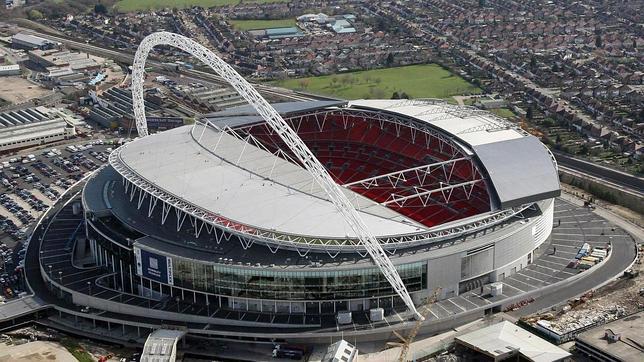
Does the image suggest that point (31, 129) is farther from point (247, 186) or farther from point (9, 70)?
point (247, 186)

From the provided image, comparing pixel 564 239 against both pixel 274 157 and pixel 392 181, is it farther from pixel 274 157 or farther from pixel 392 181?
pixel 274 157

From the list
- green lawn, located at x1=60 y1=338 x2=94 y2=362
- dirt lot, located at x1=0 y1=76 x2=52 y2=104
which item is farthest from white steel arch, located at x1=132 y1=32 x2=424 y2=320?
dirt lot, located at x1=0 y1=76 x2=52 y2=104

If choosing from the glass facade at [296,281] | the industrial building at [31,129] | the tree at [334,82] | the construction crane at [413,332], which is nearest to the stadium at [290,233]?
the glass facade at [296,281]

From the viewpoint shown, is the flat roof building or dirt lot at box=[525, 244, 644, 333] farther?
dirt lot at box=[525, 244, 644, 333]

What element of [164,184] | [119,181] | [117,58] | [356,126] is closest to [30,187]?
[119,181]

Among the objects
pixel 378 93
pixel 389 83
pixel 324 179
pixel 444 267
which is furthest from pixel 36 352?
pixel 389 83

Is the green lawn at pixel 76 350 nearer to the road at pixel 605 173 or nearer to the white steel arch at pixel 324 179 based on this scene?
the white steel arch at pixel 324 179

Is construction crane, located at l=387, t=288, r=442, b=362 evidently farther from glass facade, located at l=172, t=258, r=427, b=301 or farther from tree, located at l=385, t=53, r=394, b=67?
tree, located at l=385, t=53, r=394, b=67

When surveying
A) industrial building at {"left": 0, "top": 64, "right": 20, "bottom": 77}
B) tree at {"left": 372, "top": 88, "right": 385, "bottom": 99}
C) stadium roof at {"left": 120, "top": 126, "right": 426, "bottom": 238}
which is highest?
stadium roof at {"left": 120, "top": 126, "right": 426, "bottom": 238}
